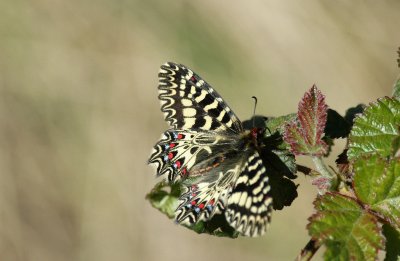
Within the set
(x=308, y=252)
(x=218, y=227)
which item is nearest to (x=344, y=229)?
(x=308, y=252)

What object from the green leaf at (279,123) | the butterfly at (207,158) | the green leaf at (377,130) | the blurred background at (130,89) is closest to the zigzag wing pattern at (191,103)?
the butterfly at (207,158)

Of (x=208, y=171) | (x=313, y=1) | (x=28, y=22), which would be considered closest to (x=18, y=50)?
(x=28, y=22)

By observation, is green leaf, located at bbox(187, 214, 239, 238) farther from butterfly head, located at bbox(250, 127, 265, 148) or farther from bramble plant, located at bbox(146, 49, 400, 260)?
butterfly head, located at bbox(250, 127, 265, 148)

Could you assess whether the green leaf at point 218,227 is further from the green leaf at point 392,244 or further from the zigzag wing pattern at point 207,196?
the green leaf at point 392,244

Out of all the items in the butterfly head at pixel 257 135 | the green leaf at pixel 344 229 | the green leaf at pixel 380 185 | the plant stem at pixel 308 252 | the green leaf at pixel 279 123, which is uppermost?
the green leaf at pixel 279 123

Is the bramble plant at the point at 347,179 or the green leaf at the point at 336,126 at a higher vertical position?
the green leaf at the point at 336,126

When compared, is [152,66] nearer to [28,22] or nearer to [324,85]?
[28,22]

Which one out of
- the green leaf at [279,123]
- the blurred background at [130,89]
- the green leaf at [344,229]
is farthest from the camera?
the blurred background at [130,89]

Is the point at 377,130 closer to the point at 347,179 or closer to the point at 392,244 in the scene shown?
the point at 347,179
